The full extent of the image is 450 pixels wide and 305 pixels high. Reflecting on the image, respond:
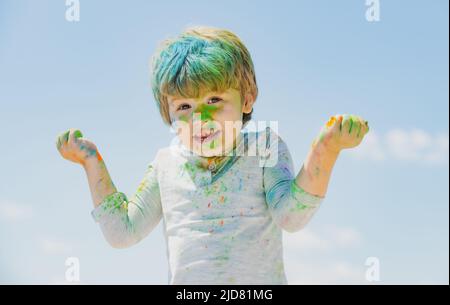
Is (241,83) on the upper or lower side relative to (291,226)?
upper

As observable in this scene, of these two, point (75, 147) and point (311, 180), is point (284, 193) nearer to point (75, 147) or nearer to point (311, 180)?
point (311, 180)

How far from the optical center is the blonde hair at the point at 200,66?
2.41 m

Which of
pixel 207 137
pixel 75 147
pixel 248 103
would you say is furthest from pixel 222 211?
pixel 75 147

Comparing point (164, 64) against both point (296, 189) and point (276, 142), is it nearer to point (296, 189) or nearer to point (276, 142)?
point (276, 142)

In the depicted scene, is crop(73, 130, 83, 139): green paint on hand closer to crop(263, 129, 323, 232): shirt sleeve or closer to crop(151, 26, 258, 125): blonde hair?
crop(151, 26, 258, 125): blonde hair

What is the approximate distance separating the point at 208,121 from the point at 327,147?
18.8 inches

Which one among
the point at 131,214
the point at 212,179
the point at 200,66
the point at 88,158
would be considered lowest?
the point at 131,214

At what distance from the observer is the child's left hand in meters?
2.12

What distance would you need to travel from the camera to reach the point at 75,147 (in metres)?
2.48

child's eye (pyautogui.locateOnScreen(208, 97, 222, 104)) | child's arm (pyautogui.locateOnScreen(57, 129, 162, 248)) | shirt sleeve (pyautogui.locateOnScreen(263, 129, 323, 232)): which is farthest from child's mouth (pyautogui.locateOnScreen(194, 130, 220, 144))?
child's arm (pyautogui.locateOnScreen(57, 129, 162, 248))

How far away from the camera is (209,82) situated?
2.41m

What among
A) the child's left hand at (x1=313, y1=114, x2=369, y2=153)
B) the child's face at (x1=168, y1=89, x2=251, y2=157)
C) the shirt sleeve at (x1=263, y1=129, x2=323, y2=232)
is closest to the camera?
the child's left hand at (x1=313, y1=114, x2=369, y2=153)
